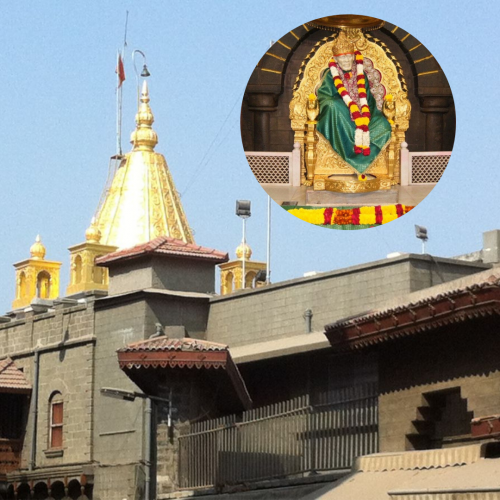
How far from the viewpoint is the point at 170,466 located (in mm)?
31109

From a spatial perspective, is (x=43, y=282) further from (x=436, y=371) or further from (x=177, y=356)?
(x=436, y=371)

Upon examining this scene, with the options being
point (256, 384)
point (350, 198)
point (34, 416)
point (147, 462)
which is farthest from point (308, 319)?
point (34, 416)

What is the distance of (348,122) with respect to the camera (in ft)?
137

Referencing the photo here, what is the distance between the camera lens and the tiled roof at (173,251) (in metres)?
40.4

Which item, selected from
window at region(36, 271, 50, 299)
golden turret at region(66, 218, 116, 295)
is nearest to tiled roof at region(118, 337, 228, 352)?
golden turret at region(66, 218, 116, 295)

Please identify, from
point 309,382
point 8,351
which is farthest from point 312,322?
point 8,351

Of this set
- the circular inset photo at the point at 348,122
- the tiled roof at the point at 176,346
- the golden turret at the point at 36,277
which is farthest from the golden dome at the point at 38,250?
the tiled roof at the point at 176,346

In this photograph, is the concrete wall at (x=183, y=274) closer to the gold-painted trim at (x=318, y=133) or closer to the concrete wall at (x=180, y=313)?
the concrete wall at (x=180, y=313)

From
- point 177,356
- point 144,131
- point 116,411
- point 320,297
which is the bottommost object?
point 177,356

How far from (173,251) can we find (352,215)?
420 centimetres

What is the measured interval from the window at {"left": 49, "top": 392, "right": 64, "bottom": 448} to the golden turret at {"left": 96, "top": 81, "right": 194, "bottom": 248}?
654 inches

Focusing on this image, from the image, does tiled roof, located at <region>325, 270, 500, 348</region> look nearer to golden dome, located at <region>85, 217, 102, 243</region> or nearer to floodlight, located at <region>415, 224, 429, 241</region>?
floodlight, located at <region>415, 224, 429, 241</region>

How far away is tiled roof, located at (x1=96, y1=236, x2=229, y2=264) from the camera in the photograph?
4038 centimetres

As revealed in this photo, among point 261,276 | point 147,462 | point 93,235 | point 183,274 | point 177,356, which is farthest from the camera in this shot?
point 93,235
